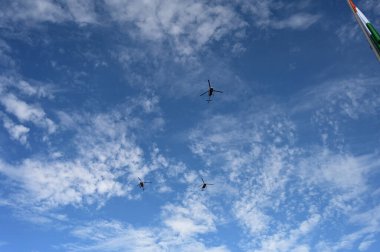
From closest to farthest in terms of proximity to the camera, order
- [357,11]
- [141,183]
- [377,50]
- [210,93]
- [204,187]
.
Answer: [377,50], [357,11], [210,93], [204,187], [141,183]

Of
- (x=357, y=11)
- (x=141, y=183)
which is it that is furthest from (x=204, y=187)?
(x=357, y=11)

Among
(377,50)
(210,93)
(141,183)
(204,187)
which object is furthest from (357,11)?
(141,183)

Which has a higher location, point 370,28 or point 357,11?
point 357,11

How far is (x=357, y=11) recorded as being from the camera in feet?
94.9

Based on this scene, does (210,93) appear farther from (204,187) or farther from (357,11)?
(357,11)

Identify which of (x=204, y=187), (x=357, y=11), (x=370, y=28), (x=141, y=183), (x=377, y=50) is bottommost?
(x=377, y=50)

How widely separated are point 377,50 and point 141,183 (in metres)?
74.5

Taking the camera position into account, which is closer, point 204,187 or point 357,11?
point 357,11

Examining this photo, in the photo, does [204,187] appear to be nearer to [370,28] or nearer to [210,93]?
[210,93]

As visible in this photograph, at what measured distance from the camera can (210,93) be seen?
69.5 metres

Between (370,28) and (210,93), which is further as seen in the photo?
(210,93)

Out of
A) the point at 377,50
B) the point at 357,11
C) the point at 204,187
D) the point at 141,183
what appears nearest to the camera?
the point at 377,50

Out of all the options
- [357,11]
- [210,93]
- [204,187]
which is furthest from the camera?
[204,187]

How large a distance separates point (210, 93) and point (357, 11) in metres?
42.0
